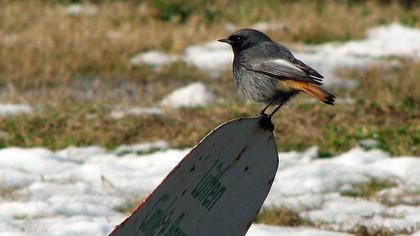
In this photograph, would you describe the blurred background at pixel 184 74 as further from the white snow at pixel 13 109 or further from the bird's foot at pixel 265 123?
the bird's foot at pixel 265 123

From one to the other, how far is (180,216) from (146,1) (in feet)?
49.2

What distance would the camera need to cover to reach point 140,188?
7.65m

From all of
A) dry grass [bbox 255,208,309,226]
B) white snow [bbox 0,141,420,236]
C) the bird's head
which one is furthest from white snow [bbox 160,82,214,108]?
the bird's head

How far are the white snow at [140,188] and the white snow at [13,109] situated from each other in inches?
48.9

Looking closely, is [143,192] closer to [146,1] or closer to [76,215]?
[76,215]

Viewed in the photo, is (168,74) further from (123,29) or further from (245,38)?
(245,38)

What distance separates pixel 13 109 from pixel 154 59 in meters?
3.45

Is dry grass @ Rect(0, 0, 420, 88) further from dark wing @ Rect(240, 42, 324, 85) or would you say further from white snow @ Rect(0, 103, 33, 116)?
dark wing @ Rect(240, 42, 324, 85)

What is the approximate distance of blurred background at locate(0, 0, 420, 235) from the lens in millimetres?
9109

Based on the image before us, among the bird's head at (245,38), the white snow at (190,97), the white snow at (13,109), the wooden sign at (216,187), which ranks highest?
the wooden sign at (216,187)

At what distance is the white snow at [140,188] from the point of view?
658 centimetres

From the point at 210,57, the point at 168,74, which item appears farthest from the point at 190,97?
the point at 210,57

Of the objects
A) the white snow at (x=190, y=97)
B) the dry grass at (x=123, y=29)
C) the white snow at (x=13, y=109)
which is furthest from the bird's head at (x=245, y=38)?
the dry grass at (x=123, y=29)

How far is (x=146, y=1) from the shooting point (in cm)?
1825
